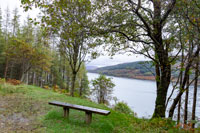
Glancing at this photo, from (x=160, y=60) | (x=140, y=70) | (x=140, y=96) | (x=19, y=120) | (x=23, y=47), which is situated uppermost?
(x=23, y=47)

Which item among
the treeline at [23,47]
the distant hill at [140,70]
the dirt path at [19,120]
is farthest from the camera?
the treeline at [23,47]

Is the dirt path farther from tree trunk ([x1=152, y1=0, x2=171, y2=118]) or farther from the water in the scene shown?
the water

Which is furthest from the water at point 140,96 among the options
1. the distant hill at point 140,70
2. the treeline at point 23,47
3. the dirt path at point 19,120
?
the dirt path at point 19,120

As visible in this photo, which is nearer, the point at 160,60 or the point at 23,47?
the point at 160,60

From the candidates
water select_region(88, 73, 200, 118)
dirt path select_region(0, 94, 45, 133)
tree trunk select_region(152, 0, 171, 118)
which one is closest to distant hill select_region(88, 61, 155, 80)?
tree trunk select_region(152, 0, 171, 118)

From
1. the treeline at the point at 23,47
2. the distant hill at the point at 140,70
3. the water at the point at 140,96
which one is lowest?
the water at the point at 140,96

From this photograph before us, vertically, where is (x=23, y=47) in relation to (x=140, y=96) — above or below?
above

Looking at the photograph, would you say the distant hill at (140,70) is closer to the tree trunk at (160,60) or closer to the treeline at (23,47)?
the tree trunk at (160,60)

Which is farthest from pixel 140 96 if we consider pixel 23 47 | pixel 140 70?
pixel 23 47

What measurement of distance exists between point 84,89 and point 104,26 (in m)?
20.2

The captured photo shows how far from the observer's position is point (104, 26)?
14.1ft

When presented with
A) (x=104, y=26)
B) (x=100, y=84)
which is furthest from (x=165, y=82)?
(x=100, y=84)

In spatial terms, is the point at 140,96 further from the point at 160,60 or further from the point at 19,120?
the point at 19,120

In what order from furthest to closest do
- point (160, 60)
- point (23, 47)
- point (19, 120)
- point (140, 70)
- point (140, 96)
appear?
1. point (140, 96)
2. point (23, 47)
3. point (140, 70)
4. point (160, 60)
5. point (19, 120)
